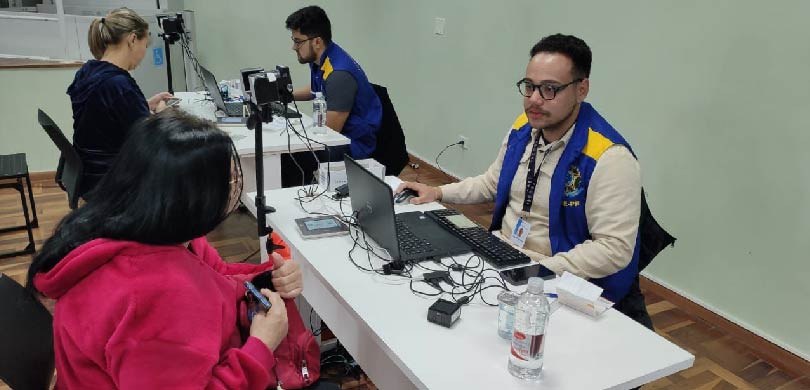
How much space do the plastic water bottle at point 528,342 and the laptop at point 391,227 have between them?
18.8 inches

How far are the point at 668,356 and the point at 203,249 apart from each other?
1107 mm

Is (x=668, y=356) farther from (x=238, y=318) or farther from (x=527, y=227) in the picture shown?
(x=238, y=318)

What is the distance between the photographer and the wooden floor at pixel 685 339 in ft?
7.55

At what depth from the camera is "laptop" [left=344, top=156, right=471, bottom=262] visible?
1.54m

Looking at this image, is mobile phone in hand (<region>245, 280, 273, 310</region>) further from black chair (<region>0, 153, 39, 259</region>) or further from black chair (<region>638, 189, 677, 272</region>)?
black chair (<region>0, 153, 39, 259</region>)

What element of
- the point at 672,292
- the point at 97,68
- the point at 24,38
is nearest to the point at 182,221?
the point at 97,68

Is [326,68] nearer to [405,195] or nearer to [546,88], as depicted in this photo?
[405,195]

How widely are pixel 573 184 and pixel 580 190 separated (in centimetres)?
3

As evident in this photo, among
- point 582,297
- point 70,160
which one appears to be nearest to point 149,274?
point 582,297

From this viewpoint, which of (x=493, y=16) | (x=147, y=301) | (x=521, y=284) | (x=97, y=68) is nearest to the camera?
(x=147, y=301)

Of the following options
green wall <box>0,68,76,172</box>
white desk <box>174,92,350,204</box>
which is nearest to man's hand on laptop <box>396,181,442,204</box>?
white desk <box>174,92,350,204</box>

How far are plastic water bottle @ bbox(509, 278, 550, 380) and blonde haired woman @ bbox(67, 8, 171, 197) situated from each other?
6.33ft

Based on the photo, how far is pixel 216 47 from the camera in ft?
20.2

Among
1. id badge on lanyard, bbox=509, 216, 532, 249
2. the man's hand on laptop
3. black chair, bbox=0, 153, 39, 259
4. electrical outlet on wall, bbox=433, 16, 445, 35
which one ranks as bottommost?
black chair, bbox=0, 153, 39, 259
